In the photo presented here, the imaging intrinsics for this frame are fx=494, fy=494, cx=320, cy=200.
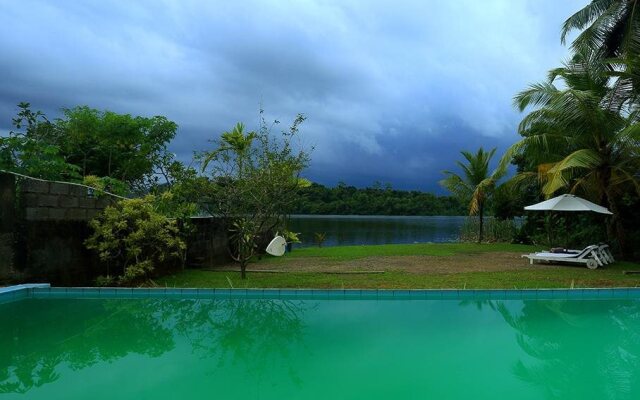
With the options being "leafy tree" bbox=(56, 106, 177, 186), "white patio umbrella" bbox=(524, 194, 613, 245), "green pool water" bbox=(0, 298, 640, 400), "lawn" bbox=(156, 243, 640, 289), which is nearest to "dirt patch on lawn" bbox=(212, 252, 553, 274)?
"lawn" bbox=(156, 243, 640, 289)

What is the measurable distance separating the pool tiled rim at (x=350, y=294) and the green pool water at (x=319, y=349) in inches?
5.0

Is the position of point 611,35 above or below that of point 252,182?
above

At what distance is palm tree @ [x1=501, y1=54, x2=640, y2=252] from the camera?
10.4 m

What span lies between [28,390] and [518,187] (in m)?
14.1

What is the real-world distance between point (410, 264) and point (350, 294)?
3.95m

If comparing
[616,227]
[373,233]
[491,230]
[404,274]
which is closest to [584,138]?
[616,227]

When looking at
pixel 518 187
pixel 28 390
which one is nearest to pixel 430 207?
pixel 518 187

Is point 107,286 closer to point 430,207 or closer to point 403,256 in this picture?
point 403,256

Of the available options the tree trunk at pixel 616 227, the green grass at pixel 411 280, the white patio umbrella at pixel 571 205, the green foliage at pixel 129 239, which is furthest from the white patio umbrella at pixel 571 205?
the green foliage at pixel 129 239

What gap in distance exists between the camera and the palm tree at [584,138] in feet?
34.2

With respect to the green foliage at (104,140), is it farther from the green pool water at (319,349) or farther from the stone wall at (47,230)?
the green pool water at (319,349)

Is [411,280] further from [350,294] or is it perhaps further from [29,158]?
[29,158]

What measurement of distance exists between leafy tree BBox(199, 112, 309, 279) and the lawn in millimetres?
785

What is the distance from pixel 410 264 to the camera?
10570 mm
